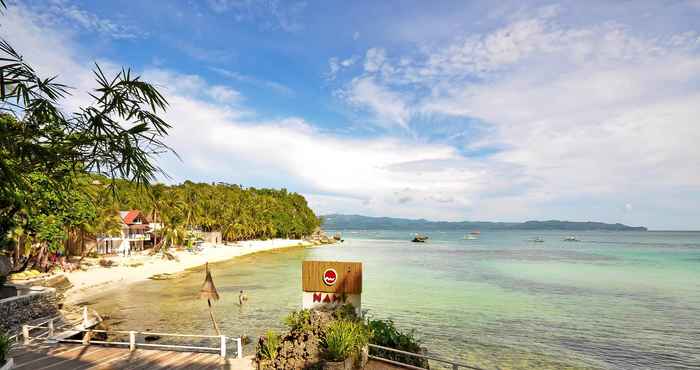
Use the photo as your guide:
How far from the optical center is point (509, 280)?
4978 centimetres

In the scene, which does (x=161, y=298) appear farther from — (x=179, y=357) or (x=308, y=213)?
(x=308, y=213)

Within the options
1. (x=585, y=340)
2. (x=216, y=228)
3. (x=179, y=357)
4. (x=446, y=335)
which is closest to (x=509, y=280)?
(x=585, y=340)

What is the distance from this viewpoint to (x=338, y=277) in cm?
1299

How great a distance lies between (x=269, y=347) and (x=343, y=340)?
296 centimetres

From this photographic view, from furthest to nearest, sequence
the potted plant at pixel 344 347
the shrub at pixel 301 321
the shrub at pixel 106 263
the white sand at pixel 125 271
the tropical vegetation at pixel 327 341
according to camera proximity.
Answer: the shrub at pixel 106 263
the white sand at pixel 125 271
the shrub at pixel 301 321
the tropical vegetation at pixel 327 341
the potted plant at pixel 344 347

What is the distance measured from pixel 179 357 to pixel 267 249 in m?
84.1

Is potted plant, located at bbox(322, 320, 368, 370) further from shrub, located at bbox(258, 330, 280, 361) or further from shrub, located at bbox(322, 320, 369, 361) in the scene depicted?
shrub, located at bbox(258, 330, 280, 361)

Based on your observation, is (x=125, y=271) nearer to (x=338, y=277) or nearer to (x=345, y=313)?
(x=338, y=277)

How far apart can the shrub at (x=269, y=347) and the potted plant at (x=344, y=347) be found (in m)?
1.88

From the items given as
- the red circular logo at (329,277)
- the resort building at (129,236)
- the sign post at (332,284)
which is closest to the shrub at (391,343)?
the sign post at (332,284)

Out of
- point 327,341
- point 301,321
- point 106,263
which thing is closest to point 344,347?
point 327,341

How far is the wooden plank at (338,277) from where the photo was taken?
42.5ft

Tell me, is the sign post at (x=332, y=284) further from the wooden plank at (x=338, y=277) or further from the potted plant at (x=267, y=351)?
the potted plant at (x=267, y=351)

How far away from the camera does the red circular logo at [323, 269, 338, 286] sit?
13.0 metres
